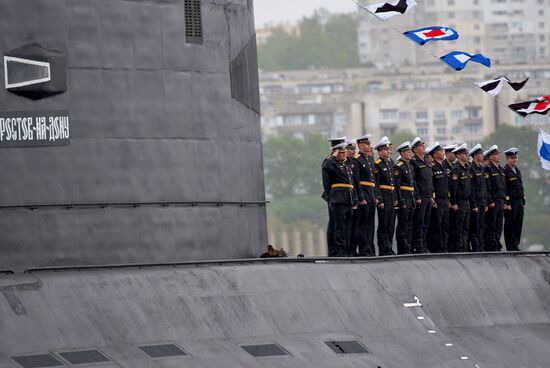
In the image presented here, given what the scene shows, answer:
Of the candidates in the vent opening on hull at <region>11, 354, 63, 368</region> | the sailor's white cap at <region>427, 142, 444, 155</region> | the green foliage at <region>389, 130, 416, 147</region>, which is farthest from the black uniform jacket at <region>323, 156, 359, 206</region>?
the green foliage at <region>389, 130, 416, 147</region>

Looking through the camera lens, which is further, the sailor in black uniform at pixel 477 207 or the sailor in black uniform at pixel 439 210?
the sailor in black uniform at pixel 477 207

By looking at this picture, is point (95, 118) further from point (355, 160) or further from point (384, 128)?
point (384, 128)

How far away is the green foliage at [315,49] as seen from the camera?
14500 centimetres

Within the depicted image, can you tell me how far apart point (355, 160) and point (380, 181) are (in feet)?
2.38

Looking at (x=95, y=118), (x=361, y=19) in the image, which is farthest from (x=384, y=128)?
(x=95, y=118)

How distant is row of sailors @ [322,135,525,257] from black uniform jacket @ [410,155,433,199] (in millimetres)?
13

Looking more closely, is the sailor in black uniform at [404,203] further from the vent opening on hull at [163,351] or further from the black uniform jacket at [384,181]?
the vent opening on hull at [163,351]

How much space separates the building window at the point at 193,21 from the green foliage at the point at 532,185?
77635 mm

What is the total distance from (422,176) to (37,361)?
8.86 m

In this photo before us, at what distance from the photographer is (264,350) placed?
13.8m

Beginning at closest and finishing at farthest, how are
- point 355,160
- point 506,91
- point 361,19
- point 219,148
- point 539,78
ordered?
point 219,148
point 355,160
point 506,91
point 539,78
point 361,19

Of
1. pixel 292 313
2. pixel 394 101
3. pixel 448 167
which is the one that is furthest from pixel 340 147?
pixel 394 101

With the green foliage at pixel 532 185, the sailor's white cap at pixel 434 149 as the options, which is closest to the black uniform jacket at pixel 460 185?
the sailor's white cap at pixel 434 149

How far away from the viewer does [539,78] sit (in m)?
119
